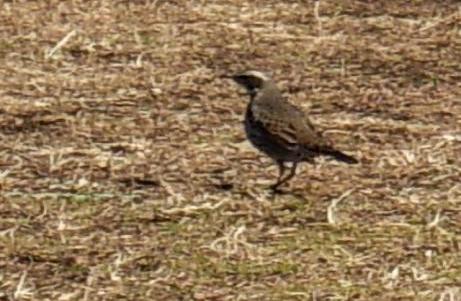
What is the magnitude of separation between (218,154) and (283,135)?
1.83 ft

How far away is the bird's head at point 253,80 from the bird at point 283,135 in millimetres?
182

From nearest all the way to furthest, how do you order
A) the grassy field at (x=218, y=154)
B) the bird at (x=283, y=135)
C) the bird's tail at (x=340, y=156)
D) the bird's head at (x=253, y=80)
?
1. the grassy field at (x=218, y=154)
2. the bird's tail at (x=340, y=156)
3. the bird at (x=283, y=135)
4. the bird's head at (x=253, y=80)

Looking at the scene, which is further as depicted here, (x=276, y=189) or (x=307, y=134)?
(x=307, y=134)

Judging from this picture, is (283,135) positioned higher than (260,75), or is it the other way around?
(260,75)

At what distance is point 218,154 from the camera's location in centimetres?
1006

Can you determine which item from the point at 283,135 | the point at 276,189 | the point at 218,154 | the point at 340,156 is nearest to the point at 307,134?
the point at 283,135

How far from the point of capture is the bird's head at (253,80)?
10242 mm

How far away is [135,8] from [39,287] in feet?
15.3

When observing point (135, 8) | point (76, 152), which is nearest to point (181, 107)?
point (76, 152)

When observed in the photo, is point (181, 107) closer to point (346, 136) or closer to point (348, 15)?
point (346, 136)

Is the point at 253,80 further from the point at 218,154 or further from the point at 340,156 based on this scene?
the point at 340,156

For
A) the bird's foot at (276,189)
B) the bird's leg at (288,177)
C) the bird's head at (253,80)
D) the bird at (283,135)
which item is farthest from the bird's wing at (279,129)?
the bird's head at (253,80)

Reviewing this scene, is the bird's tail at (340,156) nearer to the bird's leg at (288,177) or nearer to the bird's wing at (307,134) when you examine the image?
the bird's wing at (307,134)

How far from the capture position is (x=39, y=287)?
27.3 feet
